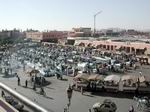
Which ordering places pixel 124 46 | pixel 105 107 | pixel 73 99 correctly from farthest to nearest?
1. pixel 124 46
2. pixel 73 99
3. pixel 105 107

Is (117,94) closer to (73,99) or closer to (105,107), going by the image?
(73,99)

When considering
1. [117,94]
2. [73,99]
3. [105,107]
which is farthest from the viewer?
[117,94]

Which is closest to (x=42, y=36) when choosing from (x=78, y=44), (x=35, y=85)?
(x=78, y=44)

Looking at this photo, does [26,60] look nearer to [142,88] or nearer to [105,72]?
[105,72]

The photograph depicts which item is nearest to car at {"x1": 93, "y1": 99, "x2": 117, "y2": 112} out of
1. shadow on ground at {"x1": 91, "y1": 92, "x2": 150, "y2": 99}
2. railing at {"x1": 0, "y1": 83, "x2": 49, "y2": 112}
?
shadow on ground at {"x1": 91, "y1": 92, "x2": 150, "y2": 99}

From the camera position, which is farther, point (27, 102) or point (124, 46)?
point (124, 46)

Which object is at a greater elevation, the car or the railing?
the railing

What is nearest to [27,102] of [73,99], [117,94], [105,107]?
[105,107]

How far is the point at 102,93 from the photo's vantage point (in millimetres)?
20969

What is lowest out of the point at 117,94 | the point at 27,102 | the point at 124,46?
the point at 117,94

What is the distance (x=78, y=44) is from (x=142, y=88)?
143ft

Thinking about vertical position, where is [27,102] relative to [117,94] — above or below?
above

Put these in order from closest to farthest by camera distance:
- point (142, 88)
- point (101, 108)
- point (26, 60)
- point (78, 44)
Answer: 1. point (101, 108)
2. point (142, 88)
3. point (26, 60)
4. point (78, 44)

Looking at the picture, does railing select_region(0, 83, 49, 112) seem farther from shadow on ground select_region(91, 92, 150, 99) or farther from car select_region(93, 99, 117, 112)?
shadow on ground select_region(91, 92, 150, 99)
